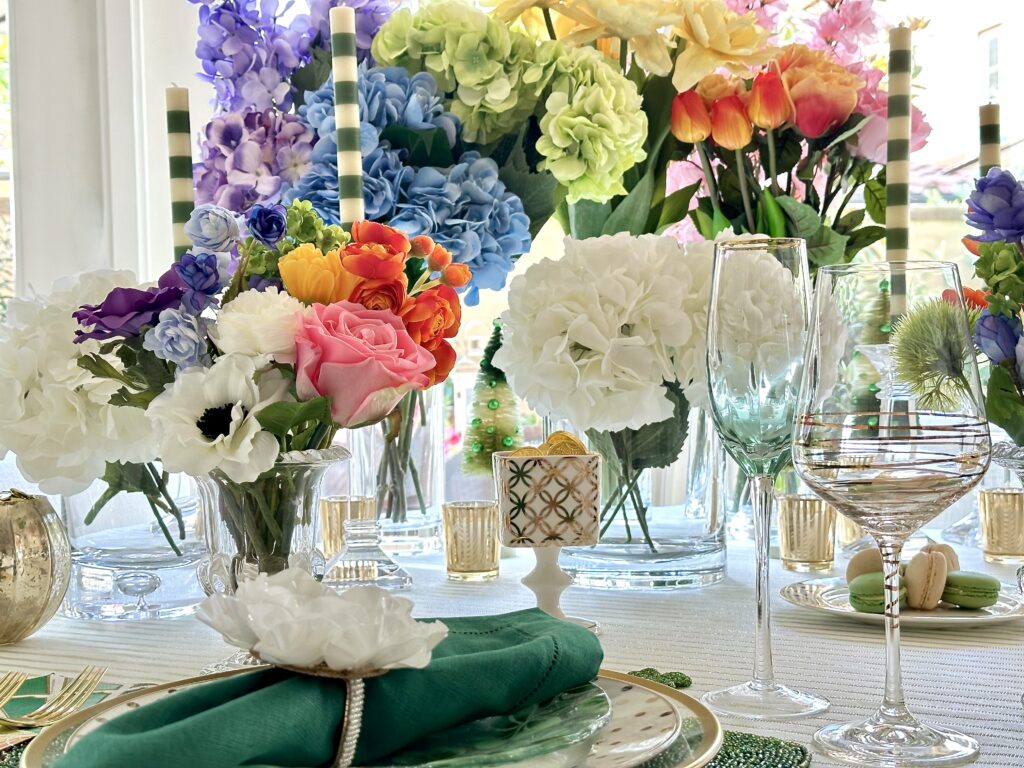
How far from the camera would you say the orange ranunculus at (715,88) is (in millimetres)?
1326

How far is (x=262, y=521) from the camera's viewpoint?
85 centimetres

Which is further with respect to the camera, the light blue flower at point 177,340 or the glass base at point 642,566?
the glass base at point 642,566

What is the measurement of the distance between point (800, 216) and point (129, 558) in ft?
2.59

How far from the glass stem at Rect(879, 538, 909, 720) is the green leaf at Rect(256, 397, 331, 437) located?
0.36 m


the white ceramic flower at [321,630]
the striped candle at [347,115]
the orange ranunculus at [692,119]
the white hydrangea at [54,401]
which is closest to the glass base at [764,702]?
the white ceramic flower at [321,630]

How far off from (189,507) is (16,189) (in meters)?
1.30

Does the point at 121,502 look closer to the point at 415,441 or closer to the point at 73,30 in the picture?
the point at 415,441

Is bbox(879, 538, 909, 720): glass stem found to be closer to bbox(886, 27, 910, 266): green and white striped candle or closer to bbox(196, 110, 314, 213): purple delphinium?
bbox(886, 27, 910, 266): green and white striped candle

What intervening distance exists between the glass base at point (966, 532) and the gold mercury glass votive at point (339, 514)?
29.1 inches

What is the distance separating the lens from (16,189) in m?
2.13

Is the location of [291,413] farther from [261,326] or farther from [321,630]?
[321,630]

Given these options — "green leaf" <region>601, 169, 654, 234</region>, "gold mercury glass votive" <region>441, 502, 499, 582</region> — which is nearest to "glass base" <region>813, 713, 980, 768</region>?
"gold mercury glass votive" <region>441, 502, 499, 582</region>

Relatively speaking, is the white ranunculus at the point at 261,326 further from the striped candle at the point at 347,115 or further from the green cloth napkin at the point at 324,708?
the striped candle at the point at 347,115

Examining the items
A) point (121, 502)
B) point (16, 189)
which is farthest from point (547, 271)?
point (16, 189)
